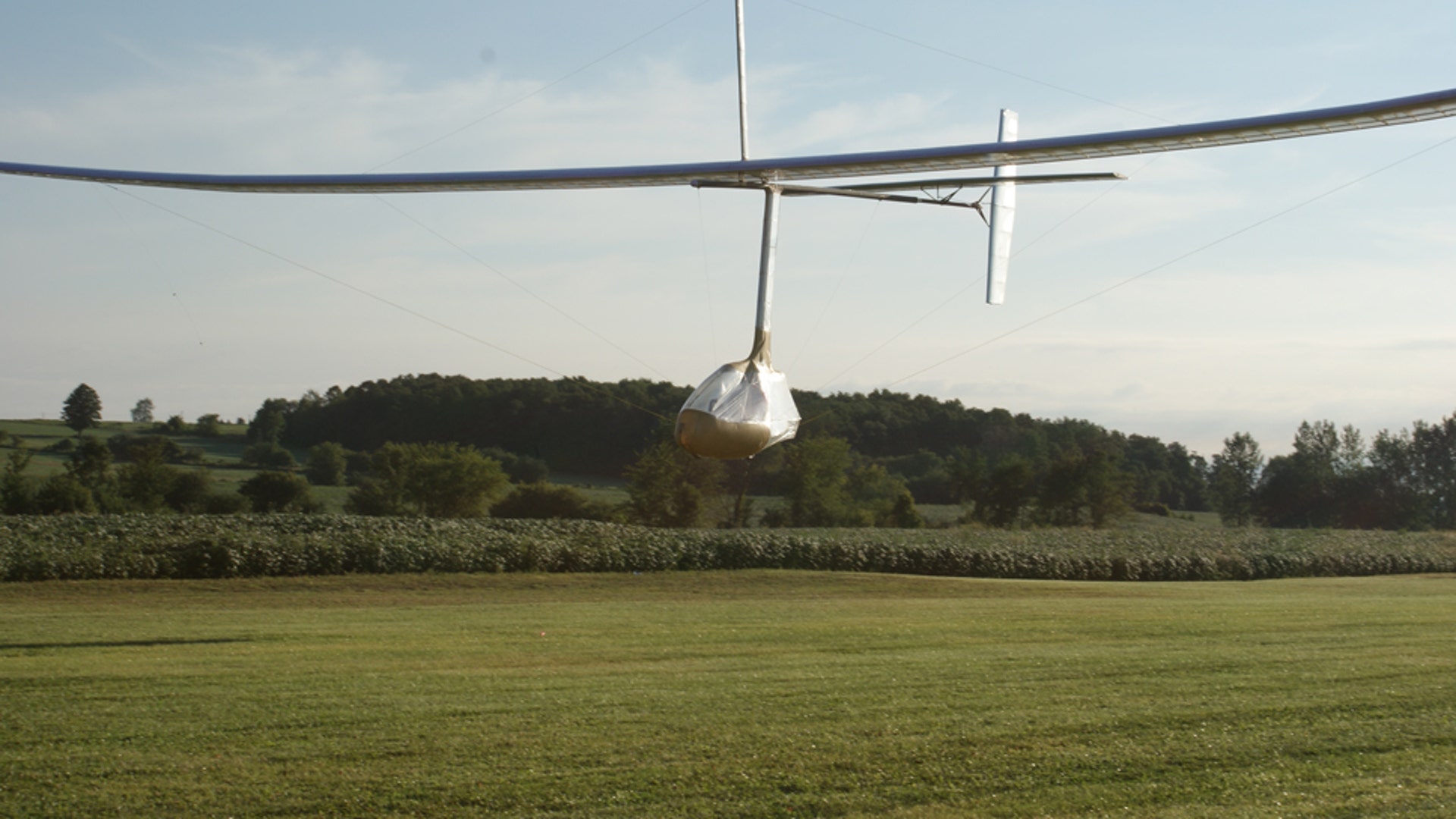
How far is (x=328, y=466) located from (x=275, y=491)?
9714mm

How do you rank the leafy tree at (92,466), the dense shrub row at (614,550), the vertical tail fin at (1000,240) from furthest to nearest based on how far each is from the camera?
the leafy tree at (92,466)
the dense shrub row at (614,550)
the vertical tail fin at (1000,240)

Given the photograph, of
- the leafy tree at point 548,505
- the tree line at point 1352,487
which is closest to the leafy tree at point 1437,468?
the tree line at point 1352,487

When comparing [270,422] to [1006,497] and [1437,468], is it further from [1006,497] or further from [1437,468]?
[1437,468]

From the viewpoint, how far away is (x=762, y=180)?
1309 centimetres

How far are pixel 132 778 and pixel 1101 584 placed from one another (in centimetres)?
3218

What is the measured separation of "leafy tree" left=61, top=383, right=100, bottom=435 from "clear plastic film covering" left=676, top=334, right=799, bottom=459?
70.5 meters

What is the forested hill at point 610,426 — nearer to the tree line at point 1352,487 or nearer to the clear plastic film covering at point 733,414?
the tree line at point 1352,487

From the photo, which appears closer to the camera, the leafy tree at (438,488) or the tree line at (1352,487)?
the leafy tree at (438,488)

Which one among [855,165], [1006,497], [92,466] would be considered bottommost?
[92,466]

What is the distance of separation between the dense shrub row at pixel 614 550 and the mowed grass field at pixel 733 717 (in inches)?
420

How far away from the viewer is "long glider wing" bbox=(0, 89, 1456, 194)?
960 cm

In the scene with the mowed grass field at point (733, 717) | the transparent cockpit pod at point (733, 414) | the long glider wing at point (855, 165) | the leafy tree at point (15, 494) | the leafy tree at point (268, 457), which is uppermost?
the long glider wing at point (855, 165)

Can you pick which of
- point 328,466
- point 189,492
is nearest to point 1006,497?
point 328,466

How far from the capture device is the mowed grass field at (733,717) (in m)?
7.55
